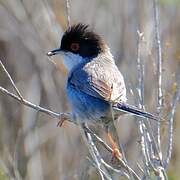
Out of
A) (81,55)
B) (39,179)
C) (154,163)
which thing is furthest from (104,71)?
(39,179)

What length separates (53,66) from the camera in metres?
6.02

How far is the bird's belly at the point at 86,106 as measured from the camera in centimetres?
399

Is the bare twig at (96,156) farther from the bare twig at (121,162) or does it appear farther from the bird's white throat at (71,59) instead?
the bird's white throat at (71,59)

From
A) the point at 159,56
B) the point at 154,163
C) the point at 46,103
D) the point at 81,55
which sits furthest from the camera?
the point at 46,103

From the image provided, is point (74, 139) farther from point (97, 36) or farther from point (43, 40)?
point (97, 36)

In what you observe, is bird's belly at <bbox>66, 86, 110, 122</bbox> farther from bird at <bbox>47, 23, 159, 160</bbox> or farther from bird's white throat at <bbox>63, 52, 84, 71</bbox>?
bird's white throat at <bbox>63, 52, 84, 71</bbox>

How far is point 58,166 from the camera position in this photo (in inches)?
232

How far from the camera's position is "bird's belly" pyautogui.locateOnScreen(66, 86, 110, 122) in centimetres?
399

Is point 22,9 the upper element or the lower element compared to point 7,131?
upper

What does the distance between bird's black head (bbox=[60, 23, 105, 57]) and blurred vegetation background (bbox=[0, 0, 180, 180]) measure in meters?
0.70

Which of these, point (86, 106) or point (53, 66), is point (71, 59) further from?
point (53, 66)

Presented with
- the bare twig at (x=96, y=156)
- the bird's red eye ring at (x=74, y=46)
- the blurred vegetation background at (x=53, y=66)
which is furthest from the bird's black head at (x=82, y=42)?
the bare twig at (x=96, y=156)

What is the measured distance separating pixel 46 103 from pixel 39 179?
37.4 inches

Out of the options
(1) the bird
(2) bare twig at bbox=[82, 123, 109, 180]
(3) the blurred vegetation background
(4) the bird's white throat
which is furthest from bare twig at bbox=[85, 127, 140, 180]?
(3) the blurred vegetation background
